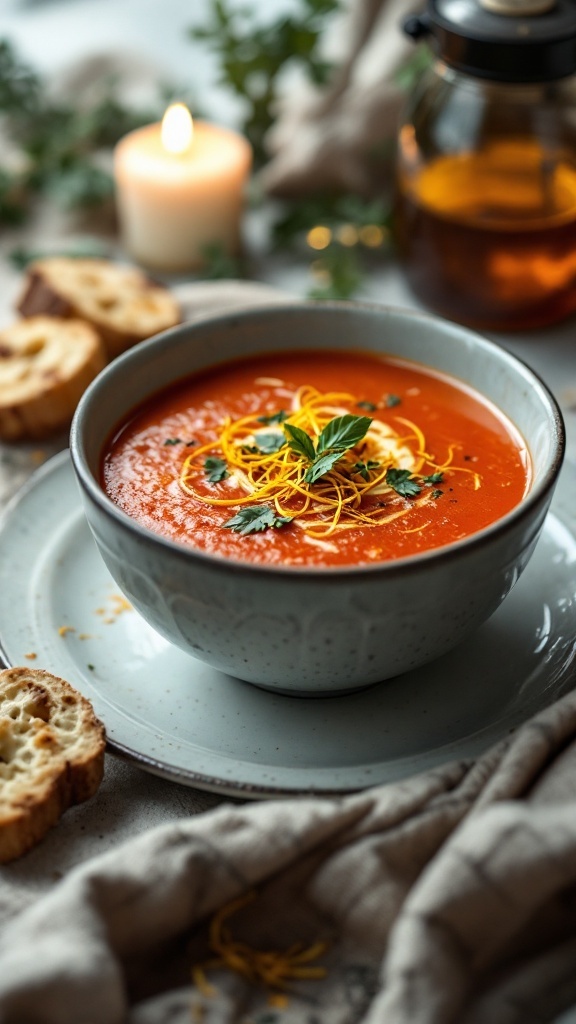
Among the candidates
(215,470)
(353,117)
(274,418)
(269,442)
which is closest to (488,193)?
(353,117)

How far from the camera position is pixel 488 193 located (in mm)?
3057

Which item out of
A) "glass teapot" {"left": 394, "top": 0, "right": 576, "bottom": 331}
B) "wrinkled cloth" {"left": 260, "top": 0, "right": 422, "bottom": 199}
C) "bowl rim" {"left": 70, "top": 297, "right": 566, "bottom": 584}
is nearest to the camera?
"bowl rim" {"left": 70, "top": 297, "right": 566, "bottom": 584}

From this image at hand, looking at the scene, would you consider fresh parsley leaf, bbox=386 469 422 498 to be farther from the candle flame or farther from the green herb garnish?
the candle flame

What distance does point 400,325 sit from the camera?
2336 mm

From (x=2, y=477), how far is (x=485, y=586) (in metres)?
1.30

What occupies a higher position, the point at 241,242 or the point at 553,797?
the point at 553,797

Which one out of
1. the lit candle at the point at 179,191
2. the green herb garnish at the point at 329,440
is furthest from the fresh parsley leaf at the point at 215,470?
the lit candle at the point at 179,191

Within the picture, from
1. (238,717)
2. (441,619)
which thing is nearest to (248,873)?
(238,717)

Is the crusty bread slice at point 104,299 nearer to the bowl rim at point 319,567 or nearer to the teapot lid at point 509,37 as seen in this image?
the bowl rim at point 319,567

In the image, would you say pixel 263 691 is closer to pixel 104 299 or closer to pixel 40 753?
pixel 40 753

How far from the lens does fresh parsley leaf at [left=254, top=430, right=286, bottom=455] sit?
6.79ft

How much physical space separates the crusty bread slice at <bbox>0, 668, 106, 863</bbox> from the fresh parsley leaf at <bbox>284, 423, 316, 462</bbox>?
551mm

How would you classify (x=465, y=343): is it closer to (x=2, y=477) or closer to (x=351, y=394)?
(x=351, y=394)

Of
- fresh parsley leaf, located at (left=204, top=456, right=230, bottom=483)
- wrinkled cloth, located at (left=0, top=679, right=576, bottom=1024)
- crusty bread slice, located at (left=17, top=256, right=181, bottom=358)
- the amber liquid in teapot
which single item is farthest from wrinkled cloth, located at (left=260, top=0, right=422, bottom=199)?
wrinkled cloth, located at (left=0, top=679, right=576, bottom=1024)
